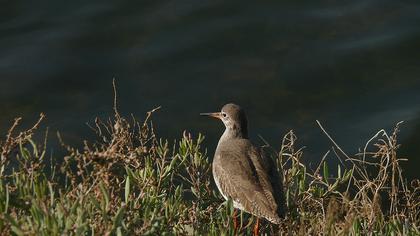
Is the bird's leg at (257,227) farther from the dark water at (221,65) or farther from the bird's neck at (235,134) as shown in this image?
the dark water at (221,65)

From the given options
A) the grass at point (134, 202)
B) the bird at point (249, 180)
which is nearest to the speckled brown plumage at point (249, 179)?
the bird at point (249, 180)

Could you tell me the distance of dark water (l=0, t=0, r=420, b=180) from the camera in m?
12.1

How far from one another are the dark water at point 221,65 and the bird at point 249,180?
10.9ft

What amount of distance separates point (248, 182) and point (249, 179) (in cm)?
3

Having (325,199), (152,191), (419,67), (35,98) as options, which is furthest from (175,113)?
(152,191)

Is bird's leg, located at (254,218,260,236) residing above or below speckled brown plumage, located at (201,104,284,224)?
below

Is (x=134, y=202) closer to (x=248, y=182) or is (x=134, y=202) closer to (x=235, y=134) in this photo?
(x=248, y=182)

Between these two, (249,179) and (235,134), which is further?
(235,134)

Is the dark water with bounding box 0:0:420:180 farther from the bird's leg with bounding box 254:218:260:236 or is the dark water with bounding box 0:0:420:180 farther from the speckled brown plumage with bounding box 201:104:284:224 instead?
the bird's leg with bounding box 254:218:260:236

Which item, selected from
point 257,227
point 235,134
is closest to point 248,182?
point 257,227

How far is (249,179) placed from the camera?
795cm

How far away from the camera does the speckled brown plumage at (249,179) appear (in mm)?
7488

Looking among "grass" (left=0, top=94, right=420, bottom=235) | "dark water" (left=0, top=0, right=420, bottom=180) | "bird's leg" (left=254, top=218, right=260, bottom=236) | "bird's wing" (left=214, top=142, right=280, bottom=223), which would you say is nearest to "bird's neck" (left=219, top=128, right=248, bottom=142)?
"bird's wing" (left=214, top=142, right=280, bottom=223)

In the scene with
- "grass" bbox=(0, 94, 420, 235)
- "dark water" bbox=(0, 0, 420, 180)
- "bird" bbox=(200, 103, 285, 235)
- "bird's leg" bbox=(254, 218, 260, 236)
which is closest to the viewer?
"grass" bbox=(0, 94, 420, 235)
